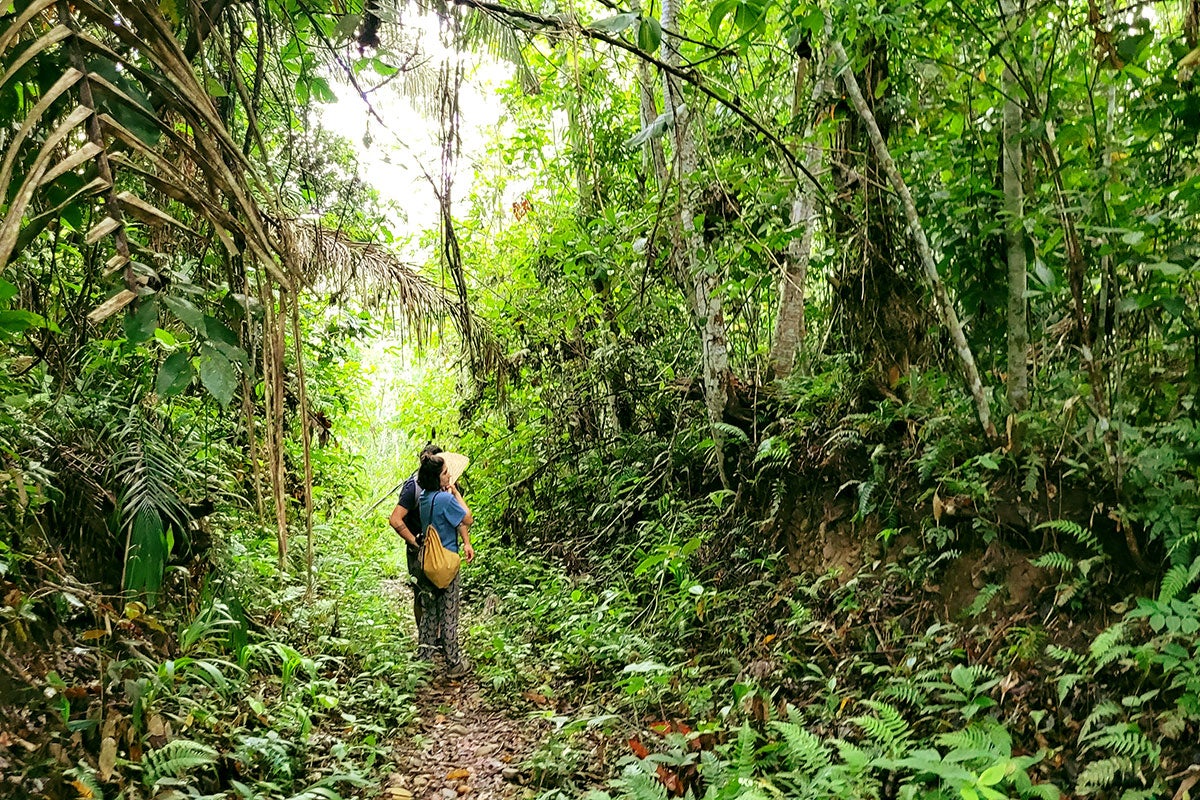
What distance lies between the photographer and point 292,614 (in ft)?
16.3

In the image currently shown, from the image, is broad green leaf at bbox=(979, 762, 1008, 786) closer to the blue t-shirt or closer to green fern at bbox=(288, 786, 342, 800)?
green fern at bbox=(288, 786, 342, 800)

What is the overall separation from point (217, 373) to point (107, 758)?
7.84 ft

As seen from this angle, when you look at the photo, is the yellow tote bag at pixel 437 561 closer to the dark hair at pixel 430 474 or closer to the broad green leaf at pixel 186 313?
the dark hair at pixel 430 474

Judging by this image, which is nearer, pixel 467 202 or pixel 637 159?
pixel 637 159

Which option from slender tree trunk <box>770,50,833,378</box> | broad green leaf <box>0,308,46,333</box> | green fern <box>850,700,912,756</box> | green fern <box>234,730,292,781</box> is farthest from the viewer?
slender tree trunk <box>770,50,833,378</box>

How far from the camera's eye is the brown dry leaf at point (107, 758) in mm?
2664

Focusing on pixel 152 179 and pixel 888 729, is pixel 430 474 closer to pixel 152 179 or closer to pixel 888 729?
pixel 888 729

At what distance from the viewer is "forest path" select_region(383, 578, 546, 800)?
12.2ft

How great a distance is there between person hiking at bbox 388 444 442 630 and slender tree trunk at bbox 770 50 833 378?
2.91 m

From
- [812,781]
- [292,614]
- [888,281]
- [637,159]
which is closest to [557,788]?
[812,781]

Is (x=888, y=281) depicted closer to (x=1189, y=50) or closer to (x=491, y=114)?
(x=1189, y=50)

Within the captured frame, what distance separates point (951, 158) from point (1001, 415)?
139cm

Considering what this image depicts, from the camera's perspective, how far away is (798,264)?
518cm

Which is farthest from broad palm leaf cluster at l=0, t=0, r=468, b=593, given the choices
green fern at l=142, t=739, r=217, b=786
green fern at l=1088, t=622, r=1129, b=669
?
green fern at l=1088, t=622, r=1129, b=669
